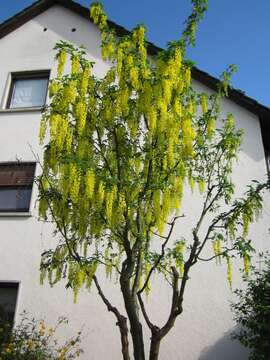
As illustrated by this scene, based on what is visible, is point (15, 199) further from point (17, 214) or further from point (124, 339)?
point (124, 339)

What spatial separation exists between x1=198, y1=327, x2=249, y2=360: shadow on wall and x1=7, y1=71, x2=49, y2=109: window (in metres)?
7.26

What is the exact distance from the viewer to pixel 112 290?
7445mm

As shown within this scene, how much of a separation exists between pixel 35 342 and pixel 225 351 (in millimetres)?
3377

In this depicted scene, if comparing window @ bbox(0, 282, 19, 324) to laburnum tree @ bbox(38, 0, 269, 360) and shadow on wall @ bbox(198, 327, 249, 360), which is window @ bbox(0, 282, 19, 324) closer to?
laburnum tree @ bbox(38, 0, 269, 360)

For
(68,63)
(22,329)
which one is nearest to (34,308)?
(22,329)

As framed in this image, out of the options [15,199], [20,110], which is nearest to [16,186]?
[15,199]

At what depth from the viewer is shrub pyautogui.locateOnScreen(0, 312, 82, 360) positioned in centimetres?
646

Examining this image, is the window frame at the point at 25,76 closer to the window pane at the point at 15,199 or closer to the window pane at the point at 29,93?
the window pane at the point at 29,93

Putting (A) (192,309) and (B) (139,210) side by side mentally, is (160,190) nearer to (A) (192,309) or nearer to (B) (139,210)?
(B) (139,210)

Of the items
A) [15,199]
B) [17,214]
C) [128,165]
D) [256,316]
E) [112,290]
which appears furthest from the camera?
[15,199]

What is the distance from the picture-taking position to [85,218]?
4.39 metres

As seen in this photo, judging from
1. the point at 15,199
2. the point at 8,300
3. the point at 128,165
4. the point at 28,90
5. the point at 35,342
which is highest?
the point at 28,90

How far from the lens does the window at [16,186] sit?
8766 mm

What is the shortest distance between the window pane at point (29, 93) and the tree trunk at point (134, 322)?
7.35 metres
